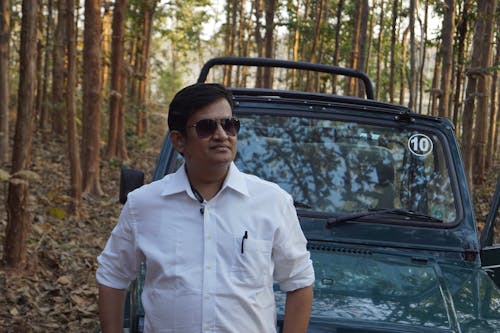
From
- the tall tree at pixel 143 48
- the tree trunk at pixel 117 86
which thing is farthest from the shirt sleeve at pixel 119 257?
the tall tree at pixel 143 48

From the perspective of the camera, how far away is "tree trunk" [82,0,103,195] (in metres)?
→ 11.8

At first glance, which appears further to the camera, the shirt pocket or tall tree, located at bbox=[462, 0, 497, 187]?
tall tree, located at bbox=[462, 0, 497, 187]

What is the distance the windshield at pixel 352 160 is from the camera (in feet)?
12.3

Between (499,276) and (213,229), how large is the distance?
190cm

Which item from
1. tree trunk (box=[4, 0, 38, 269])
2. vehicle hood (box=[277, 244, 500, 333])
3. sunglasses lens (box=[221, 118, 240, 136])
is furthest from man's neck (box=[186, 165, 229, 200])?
tree trunk (box=[4, 0, 38, 269])

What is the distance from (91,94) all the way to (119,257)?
35.4ft

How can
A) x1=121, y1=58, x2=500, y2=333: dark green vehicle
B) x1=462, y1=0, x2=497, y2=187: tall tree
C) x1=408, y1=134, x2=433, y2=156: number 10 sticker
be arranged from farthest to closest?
x1=462, y1=0, x2=497, y2=187: tall tree, x1=408, y1=134, x2=433, y2=156: number 10 sticker, x1=121, y1=58, x2=500, y2=333: dark green vehicle

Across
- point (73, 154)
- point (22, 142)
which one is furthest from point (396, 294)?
point (73, 154)

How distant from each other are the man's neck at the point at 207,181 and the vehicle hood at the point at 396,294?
22.4 inches

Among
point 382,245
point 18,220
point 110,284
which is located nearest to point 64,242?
point 18,220

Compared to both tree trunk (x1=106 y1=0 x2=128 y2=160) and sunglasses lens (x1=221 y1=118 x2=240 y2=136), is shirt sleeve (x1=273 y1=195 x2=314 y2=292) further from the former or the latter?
tree trunk (x1=106 y1=0 x2=128 y2=160)

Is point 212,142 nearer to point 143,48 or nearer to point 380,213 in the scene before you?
point 380,213

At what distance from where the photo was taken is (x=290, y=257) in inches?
85.0

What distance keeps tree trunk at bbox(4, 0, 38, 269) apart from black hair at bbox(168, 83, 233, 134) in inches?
183
